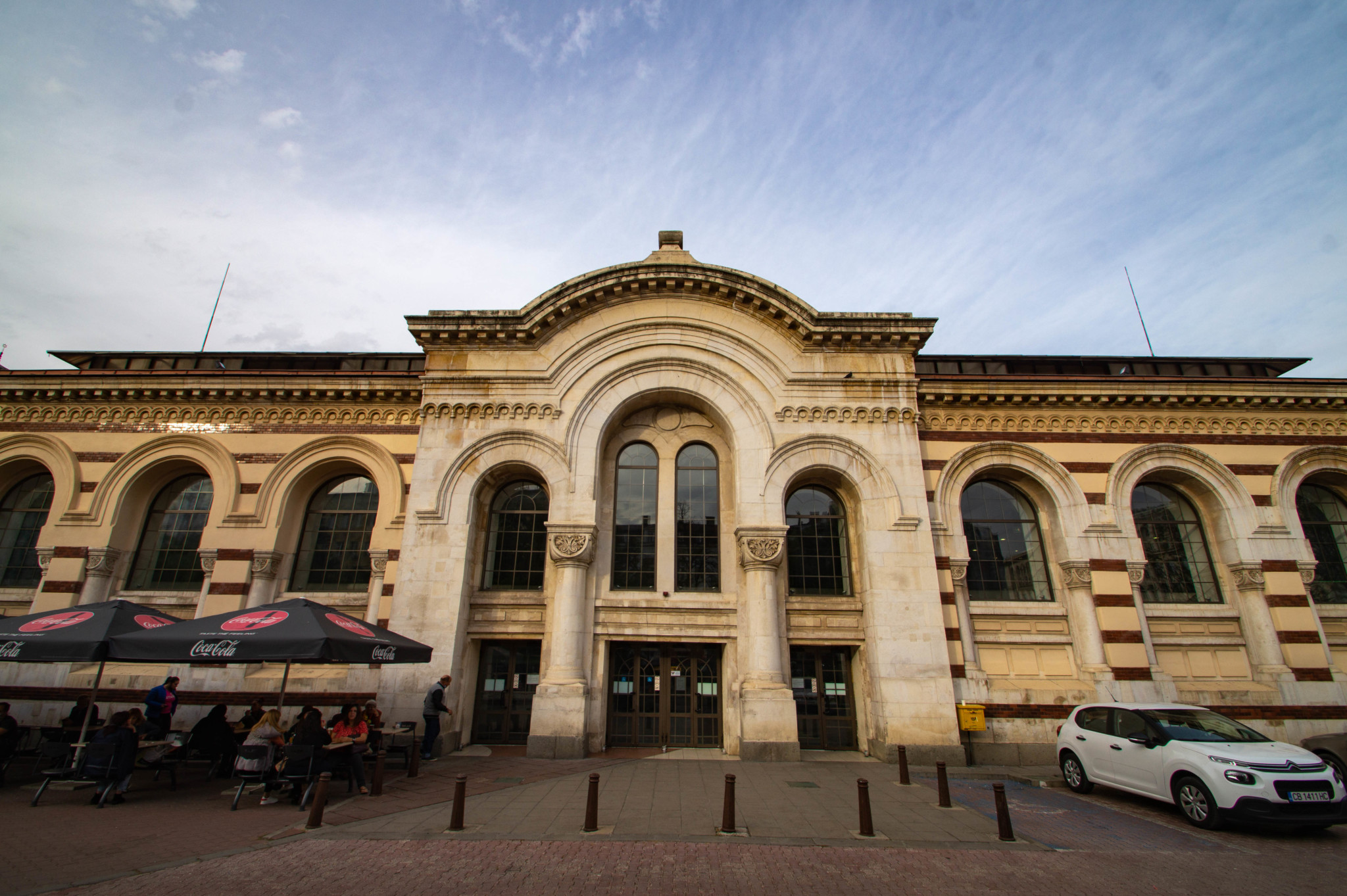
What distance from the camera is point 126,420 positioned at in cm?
1764

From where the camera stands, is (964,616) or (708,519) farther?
(708,519)

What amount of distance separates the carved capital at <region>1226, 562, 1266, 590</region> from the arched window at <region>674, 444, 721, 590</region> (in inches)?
554

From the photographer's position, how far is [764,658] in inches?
578

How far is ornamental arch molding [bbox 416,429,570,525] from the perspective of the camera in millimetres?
15859

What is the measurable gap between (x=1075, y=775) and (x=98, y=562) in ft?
80.1

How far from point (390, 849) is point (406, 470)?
10683mm

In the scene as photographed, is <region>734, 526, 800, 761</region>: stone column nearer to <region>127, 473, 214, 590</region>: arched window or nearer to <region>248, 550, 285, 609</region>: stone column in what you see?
<region>248, 550, 285, 609</region>: stone column

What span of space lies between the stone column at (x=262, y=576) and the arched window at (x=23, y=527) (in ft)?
21.9

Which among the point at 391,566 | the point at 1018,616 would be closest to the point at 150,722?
the point at 391,566

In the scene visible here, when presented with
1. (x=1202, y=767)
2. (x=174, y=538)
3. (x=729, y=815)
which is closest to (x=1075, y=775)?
(x=1202, y=767)

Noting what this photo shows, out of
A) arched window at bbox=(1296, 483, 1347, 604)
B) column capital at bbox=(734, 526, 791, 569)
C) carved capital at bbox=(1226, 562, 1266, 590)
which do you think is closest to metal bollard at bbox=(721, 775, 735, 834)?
column capital at bbox=(734, 526, 791, 569)

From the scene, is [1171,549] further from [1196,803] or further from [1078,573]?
[1196,803]

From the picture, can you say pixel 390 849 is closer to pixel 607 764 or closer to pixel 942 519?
pixel 607 764

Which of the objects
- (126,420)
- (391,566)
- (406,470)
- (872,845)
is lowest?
(872,845)
